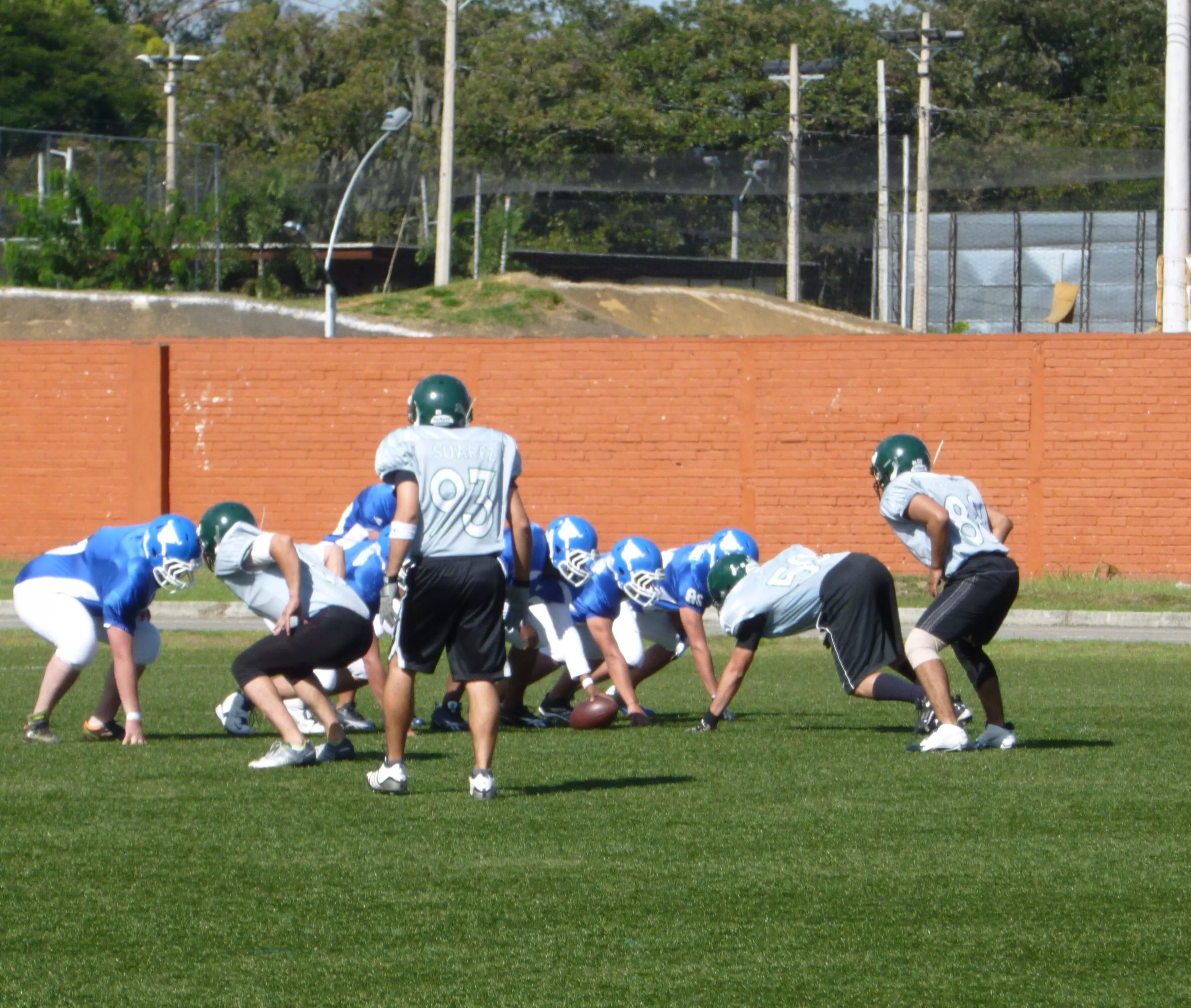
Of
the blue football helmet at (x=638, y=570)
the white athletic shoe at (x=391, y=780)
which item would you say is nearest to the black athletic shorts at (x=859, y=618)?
the blue football helmet at (x=638, y=570)

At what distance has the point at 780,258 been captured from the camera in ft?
180

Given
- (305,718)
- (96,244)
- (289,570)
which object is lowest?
(305,718)

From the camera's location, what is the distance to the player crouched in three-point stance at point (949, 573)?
904 cm

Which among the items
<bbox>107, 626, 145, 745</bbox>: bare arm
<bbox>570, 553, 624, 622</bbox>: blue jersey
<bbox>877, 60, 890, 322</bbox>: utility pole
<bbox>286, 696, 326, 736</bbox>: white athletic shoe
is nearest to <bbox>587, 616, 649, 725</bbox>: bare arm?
<bbox>570, 553, 624, 622</bbox>: blue jersey

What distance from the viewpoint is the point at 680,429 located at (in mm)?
22328

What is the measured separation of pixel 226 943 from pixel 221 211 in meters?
35.1

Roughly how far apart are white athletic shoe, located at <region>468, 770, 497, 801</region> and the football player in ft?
7.47

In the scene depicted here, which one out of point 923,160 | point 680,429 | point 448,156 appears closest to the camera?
point 680,429

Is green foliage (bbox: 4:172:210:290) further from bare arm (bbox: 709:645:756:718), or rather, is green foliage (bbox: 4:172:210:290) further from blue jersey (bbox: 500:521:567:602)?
bare arm (bbox: 709:645:756:718)

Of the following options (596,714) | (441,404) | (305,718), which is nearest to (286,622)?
(441,404)

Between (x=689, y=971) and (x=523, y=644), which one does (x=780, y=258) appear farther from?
(x=689, y=971)

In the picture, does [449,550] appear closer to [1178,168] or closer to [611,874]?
[611,874]

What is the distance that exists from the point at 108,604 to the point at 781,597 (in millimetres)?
3693

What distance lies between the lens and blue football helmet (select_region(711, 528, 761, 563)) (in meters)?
10.7
